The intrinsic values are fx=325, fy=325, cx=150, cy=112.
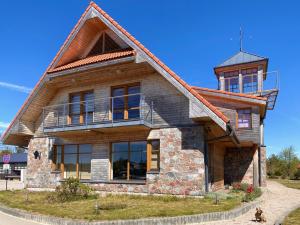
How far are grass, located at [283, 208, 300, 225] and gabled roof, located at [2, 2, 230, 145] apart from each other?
401 centimetres

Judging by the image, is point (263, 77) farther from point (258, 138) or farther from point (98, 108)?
point (98, 108)

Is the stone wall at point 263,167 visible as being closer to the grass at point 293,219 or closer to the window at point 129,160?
the window at point 129,160

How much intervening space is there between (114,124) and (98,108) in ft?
8.56

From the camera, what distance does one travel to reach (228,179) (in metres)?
23.5

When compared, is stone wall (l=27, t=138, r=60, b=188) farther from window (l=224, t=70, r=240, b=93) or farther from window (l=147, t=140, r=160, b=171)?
window (l=224, t=70, r=240, b=93)

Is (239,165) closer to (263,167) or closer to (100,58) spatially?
(263,167)

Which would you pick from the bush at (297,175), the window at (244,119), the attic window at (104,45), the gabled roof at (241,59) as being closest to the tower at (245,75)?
the gabled roof at (241,59)

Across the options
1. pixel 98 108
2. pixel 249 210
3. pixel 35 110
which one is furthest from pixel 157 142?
pixel 35 110

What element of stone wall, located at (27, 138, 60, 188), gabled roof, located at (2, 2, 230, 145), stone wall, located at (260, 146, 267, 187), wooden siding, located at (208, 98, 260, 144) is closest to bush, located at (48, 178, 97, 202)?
stone wall, located at (27, 138, 60, 188)

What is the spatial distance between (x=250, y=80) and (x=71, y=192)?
18331 mm

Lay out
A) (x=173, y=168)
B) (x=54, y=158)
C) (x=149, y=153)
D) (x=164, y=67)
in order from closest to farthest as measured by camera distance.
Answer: (x=164, y=67), (x=173, y=168), (x=149, y=153), (x=54, y=158)

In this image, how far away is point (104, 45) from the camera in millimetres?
18484

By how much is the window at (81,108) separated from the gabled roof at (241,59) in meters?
13.7

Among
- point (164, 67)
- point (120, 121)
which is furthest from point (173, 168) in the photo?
point (164, 67)
